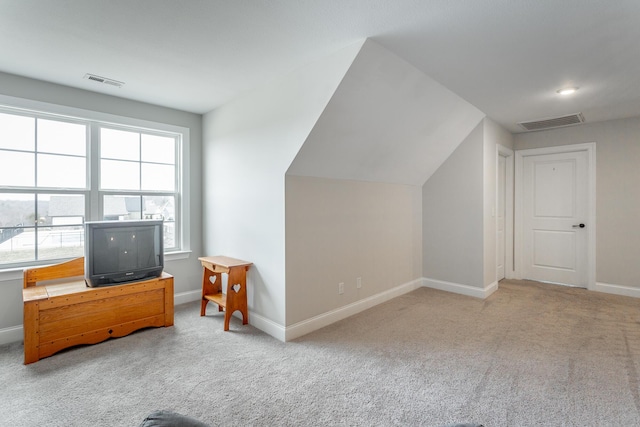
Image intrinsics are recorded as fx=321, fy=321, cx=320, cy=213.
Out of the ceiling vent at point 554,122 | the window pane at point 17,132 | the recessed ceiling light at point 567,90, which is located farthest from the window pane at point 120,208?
the ceiling vent at point 554,122

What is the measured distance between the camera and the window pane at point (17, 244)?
9.43 ft

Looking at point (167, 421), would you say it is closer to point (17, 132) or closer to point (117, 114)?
point (17, 132)

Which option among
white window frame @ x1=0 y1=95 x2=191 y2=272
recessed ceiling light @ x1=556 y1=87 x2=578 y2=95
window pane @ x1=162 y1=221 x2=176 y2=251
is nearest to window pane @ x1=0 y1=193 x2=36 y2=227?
white window frame @ x1=0 y1=95 x2=191 y2=272

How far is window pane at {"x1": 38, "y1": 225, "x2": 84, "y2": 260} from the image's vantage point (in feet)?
10.1

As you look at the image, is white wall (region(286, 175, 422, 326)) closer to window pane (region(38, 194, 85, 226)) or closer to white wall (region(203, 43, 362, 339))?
white wall (region(203, 43, 362, 339))

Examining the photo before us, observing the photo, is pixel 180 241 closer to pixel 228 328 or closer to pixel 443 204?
pixel 228 328

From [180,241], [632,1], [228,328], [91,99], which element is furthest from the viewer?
[180,241]

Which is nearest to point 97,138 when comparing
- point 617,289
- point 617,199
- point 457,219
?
point 457,219

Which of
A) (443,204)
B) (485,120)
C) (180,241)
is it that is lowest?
(180,241)

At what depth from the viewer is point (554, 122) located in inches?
167

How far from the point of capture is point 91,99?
128 inches

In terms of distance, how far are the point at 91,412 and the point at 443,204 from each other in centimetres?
416

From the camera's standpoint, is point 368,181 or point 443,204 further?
point 443,204

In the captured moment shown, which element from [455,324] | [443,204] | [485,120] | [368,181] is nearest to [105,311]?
[368,181]
